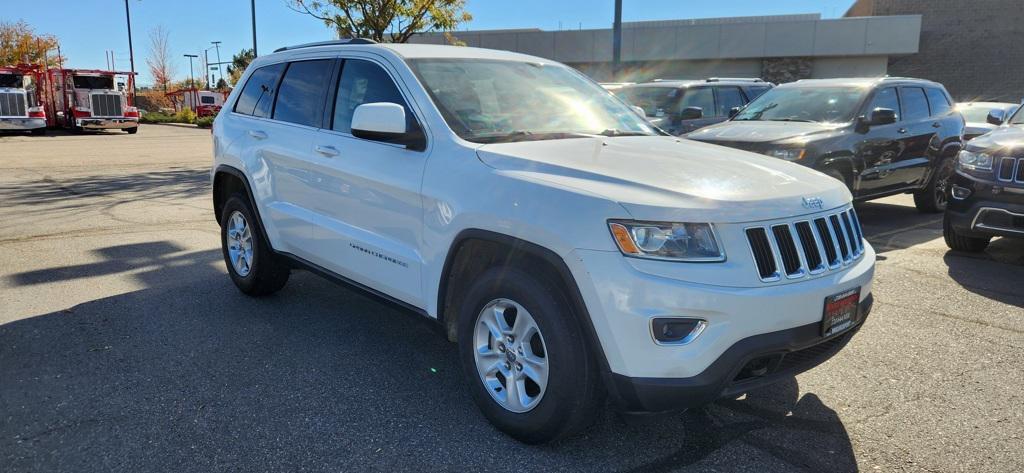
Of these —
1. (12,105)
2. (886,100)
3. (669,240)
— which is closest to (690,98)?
(886,100)

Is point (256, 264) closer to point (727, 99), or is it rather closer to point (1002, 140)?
point (1002, 140)

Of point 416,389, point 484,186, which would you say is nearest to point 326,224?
Result: point 416,389

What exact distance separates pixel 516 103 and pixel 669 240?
5.24 ft

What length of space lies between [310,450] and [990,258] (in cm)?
663

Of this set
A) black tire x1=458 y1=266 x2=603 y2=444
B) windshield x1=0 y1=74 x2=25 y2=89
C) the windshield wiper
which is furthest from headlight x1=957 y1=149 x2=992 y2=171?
windshield x1=0 y1=74 x2=25 y2=89

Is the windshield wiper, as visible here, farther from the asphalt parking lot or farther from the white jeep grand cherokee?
the asphalt parking lot

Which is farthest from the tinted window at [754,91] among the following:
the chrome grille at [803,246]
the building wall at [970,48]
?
the building wall at [970,48]

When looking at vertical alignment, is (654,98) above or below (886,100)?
above

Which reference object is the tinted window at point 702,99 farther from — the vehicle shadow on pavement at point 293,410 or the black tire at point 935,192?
the vehicle shadow on pavement at point 293,410

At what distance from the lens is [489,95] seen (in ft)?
12.9

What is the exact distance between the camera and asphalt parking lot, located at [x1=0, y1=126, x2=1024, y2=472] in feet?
10.1

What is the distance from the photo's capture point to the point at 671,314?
2.63 metres

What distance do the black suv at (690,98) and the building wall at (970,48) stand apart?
25676mm

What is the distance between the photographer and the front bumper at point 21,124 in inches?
1110
